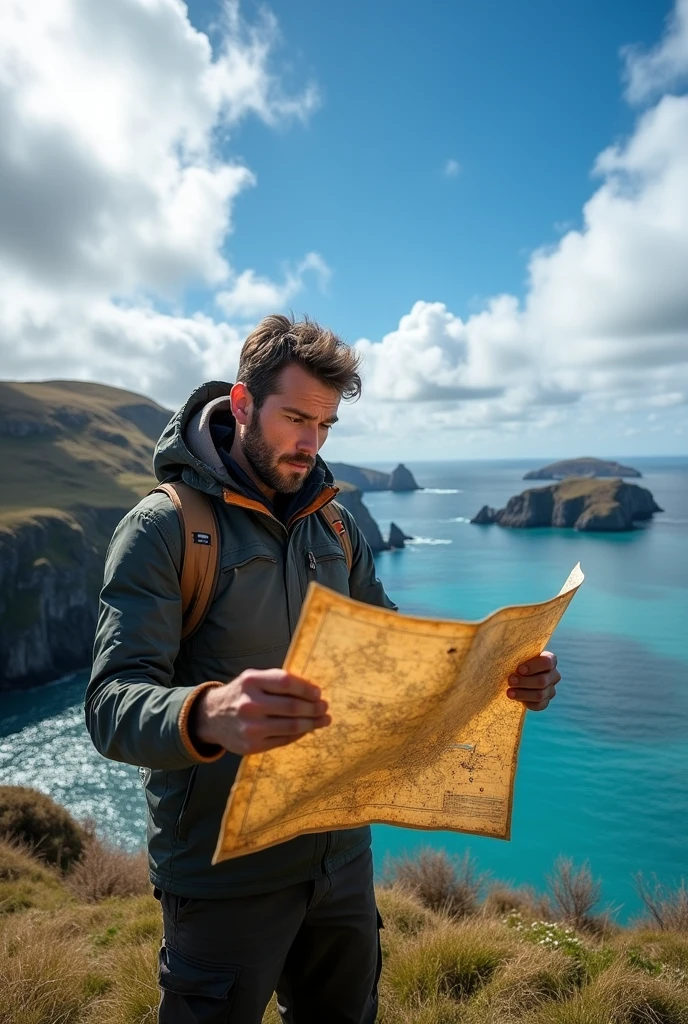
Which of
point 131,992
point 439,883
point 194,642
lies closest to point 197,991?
point 194,642

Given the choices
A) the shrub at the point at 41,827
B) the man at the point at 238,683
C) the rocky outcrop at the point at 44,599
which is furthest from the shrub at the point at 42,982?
the rocky outcrop at the point at 44,599

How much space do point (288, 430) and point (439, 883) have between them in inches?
360

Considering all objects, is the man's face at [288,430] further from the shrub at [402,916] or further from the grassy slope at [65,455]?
the grassy slope at [65,455]

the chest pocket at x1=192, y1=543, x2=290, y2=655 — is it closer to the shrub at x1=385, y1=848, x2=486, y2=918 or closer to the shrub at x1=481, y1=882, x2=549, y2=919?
the shrub at x1=385, y1=848, x2=486, y2=918

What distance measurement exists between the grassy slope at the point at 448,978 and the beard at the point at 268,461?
131 inches

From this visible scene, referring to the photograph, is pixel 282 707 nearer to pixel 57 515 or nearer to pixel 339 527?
pixel 339 527

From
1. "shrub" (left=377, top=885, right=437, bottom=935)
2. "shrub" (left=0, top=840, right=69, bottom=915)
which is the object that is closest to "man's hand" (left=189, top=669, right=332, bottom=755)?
"shrub" (left=377, top=885, right=437, bottom=935)

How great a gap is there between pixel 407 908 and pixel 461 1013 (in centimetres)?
277

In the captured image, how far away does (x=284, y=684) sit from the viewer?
1.46 meters

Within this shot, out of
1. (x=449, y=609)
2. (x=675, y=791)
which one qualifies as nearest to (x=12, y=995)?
(x=675, y=791)

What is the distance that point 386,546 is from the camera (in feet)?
372

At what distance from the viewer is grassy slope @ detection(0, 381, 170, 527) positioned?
78750 mm

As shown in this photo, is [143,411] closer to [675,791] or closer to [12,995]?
[675,791]

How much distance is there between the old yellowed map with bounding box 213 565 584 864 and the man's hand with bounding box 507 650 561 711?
1.5 inches
